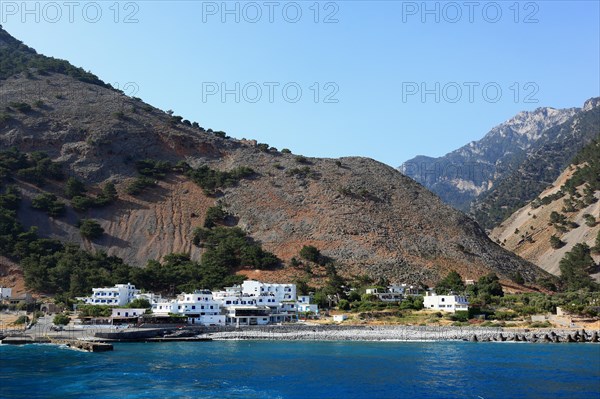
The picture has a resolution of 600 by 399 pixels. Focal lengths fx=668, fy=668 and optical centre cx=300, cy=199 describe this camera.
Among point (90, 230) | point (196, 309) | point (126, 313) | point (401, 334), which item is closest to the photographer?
point (401, 334)

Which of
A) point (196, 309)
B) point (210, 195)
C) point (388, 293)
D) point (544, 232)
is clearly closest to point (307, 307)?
point (388, 293)

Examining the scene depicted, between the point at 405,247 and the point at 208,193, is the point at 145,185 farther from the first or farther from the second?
the point at 405,247

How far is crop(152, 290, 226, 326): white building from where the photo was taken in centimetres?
8056

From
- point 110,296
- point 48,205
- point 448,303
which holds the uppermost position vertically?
point 48,205

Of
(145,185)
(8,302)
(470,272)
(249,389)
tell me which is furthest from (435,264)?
(249,389)

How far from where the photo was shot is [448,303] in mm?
83250

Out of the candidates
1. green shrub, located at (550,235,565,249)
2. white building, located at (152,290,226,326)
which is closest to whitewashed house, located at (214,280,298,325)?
white building, located at (152,290,226,326)

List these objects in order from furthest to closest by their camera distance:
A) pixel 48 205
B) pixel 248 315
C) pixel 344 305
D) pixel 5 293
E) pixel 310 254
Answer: pixel 48 205, pixel 310 254, pixel 5 293, pixel 344 305, pixel 248 315

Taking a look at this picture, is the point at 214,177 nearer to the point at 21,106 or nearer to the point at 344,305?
the point at 21,106

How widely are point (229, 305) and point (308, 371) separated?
39026mm

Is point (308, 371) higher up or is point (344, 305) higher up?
point (344, 305)

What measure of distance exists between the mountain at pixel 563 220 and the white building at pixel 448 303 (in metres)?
45.9

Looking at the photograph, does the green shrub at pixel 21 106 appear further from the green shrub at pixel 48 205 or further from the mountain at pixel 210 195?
the green shrub at pixel 48 205

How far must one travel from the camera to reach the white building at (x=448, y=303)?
271 ft
